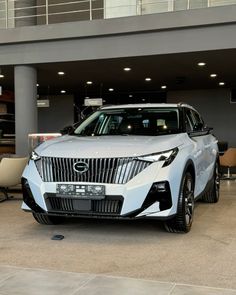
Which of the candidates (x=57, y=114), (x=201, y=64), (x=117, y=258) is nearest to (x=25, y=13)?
(x=201, y=64)

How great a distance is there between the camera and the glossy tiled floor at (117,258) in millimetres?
3748

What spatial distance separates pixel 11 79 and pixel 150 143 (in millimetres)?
11878

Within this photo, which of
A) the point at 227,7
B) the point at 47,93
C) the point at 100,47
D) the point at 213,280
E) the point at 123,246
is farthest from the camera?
the point at 47,93

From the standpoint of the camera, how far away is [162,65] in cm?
1262

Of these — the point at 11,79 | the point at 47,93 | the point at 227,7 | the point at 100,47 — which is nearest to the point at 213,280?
the point at 227,7

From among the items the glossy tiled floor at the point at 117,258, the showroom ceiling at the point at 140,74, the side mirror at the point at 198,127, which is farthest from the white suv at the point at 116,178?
the showroom ceiling at the point at 140,74

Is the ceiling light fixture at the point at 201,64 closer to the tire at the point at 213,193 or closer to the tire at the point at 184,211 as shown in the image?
the tire at the point at 213,193

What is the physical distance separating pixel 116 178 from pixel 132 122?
→ 155 centimetres

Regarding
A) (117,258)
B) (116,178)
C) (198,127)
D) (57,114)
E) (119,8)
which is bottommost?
(117,258)

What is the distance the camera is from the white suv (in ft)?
16.6

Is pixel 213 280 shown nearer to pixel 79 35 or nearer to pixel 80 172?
pixel 80 172

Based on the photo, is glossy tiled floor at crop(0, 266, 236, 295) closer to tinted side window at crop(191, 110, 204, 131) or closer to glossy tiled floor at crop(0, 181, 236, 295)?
glossy tiled floor at crop(0, 181, 236, 295)

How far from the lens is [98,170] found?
16.9ft

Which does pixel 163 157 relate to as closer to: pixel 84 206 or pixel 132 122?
pixel 84 206
